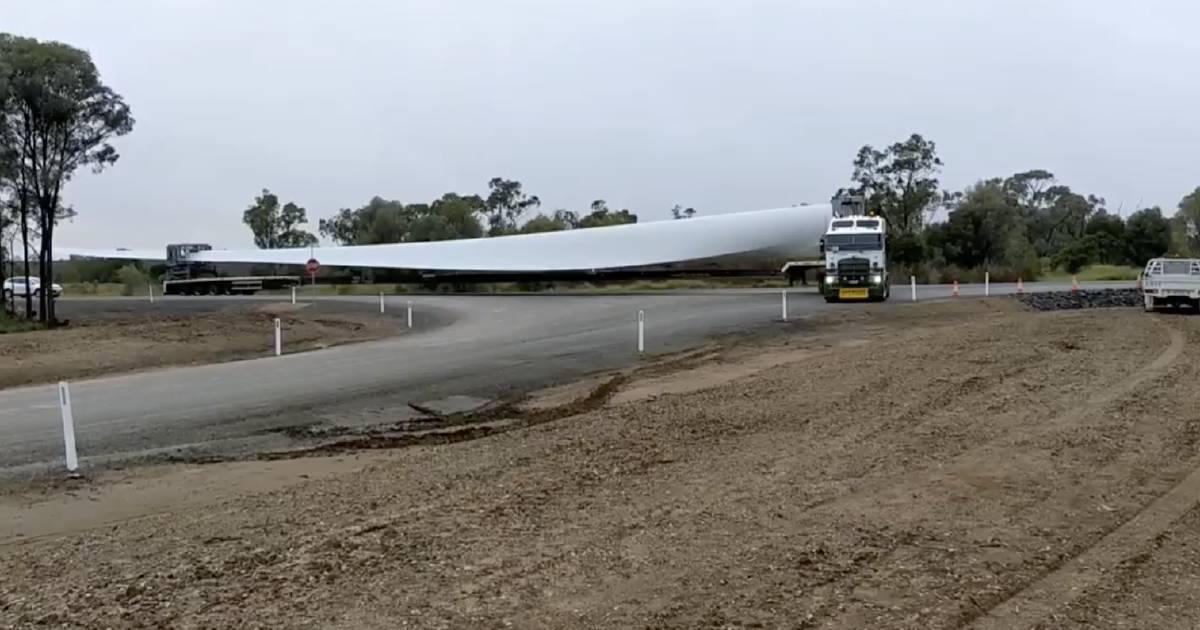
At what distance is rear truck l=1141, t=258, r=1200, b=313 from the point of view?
26078mm

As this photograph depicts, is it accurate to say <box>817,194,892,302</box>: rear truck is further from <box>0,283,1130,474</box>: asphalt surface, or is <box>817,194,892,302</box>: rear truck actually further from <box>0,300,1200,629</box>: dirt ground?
<box>0,300,1200,629</box>: dirt ground

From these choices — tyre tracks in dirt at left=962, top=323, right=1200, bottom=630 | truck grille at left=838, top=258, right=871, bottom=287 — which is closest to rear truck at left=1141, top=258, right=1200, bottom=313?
truck grille at left=838, top=258, right=871, bottom=287

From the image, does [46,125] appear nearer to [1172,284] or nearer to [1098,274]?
[1172,284]

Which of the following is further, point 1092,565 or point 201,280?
point 201,280

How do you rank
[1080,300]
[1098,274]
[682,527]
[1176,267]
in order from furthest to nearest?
[1098,274] → [1080,300] → [1176,267] → [682,527]

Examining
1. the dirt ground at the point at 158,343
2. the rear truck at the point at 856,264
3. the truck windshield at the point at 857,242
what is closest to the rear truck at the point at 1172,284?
the rear truck at the point at 856,264

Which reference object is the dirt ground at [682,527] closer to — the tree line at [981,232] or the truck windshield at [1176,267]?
the truck windshield at [1176,267]

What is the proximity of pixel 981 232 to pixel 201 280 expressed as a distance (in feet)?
186

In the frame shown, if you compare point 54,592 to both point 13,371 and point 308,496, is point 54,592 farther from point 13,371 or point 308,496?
point 13,371

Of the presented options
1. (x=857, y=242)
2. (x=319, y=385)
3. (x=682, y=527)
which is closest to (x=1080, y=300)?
(x=857, y=242)

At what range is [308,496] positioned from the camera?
7.23 metres

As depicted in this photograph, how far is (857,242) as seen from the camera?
34.4 metres

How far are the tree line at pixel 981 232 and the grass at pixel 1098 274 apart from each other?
114 cm

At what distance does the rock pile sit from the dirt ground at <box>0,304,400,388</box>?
2153cm
